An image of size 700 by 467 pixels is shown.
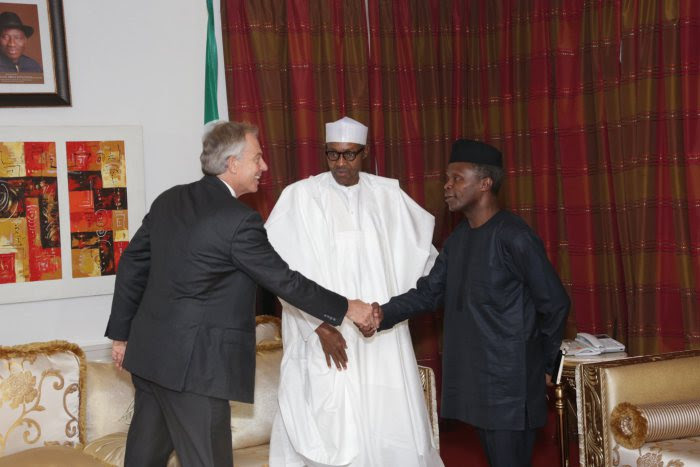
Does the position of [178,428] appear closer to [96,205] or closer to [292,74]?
[96,205]

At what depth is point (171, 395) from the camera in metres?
2.54

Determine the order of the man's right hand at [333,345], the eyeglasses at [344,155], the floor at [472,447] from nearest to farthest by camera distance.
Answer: the man's right hand at [333,345], the eyeglasses at [344,155], the floor at [472,447]

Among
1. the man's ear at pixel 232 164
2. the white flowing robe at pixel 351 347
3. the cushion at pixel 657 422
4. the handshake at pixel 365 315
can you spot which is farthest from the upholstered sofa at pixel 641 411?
the man's ear at pixel 232 164

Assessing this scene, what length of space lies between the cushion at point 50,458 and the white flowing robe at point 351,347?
0.72 meters

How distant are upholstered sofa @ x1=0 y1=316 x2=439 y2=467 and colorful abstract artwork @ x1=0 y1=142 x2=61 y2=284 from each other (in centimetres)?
57

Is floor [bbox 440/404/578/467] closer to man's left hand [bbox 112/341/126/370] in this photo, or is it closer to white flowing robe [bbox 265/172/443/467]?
white flowing robe [bbox 265/172/443/467]

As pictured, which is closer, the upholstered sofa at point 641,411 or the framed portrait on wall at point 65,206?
the upholstered sofa at point 641,411

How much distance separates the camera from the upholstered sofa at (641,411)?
9.23ft

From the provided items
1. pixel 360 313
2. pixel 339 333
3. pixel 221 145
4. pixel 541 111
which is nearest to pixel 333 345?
pixel 339 333

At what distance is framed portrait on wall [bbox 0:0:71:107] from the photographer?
3.43 meters

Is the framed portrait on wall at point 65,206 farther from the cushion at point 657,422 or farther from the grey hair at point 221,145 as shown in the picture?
the cushion at point 657,422

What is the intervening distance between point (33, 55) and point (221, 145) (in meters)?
1.36

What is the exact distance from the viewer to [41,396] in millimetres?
3008

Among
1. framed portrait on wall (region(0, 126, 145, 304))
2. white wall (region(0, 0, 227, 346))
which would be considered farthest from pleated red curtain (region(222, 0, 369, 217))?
framed portrait on wall (region(0, 126, 145, 304))
